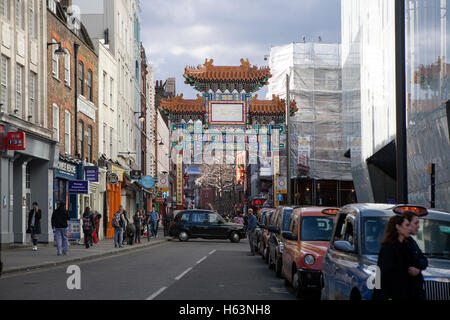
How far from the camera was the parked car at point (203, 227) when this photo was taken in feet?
126

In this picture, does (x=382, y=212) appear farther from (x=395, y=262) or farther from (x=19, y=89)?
(x=19, y=89)

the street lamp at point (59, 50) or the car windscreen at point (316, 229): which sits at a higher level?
the street lamp at point (59, 50)

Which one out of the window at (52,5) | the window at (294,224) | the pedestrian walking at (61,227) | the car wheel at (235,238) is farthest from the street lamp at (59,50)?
the car wheel at (235,238)

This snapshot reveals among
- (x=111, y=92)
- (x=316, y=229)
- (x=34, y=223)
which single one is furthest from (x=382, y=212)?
(x=111, y=92)

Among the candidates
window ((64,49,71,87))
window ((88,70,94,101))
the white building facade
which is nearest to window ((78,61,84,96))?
window ((88,70,94,101))

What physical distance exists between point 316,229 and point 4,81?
1524 cm

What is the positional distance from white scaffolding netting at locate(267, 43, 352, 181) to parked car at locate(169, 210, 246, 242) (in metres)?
17.6

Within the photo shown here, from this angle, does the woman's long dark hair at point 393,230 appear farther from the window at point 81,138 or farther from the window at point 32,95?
the window at point 81,138

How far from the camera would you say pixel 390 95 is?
29.9 metres

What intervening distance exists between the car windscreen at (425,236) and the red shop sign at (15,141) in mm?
17251

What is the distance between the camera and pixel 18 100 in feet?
85.0

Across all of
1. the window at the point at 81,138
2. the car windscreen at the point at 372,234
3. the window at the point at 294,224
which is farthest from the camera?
the window at the point at 81,138
